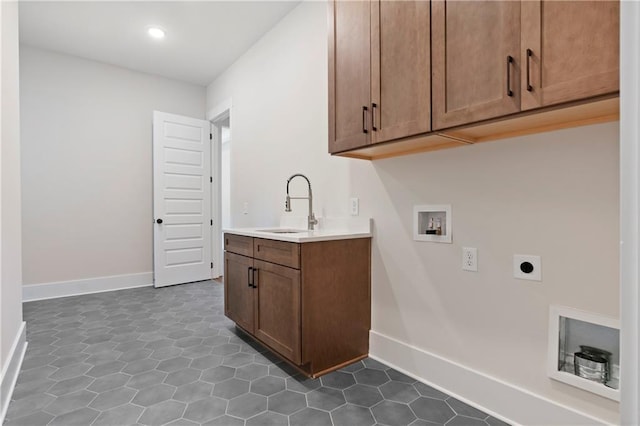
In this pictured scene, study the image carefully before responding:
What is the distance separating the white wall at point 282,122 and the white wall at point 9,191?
77.0 inches

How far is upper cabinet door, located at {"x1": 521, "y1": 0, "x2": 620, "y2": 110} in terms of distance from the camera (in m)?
1.03

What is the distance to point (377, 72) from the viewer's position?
1.78 meters

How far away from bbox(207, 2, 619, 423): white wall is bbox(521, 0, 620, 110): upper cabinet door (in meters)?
0.34

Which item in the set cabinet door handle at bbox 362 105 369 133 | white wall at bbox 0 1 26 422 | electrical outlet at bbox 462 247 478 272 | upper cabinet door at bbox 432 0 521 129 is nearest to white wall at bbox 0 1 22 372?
white wall at bbox 0 1 26 422

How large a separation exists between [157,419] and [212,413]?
255 millimetres

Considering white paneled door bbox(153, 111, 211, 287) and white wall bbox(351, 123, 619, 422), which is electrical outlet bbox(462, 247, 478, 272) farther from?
white paneled door bbox(153, 111, 211, 287)

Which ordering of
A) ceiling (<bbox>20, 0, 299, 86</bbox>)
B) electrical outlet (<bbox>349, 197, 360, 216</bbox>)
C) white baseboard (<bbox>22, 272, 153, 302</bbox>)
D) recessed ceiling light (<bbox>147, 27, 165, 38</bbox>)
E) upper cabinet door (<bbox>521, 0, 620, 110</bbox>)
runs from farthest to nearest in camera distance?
white baseboard (<bbox>22, 272, 153, 302</bbox>) → recessed ceiling light (<bbox>147, 27, 165, 38</bbox>) → ceiling (<bbox>20, 0, 299, 86</bbox>) → electrical outlet (<bbox>349, 197, 360, 216</bbox>) → upper cabinet door (<bbox>521, 0, 620, 110</bbox>)

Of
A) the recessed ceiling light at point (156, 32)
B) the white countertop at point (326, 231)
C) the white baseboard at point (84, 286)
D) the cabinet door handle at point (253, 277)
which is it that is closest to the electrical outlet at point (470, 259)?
the white countertop at point (326, 231)

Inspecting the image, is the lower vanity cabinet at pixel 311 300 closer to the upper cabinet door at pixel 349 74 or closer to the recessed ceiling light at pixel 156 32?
the upper cabinet door at pixel 349 74

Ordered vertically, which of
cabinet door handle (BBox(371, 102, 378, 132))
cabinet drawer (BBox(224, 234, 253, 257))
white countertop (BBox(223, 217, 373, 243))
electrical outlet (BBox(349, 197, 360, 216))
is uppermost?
cabinet door handle (BBox(371, 102, 378, 132))

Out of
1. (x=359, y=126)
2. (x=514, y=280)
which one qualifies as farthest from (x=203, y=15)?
(x=514, y=280)

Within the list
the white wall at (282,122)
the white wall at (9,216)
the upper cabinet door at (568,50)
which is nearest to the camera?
the upper cabinet door at (568,50)

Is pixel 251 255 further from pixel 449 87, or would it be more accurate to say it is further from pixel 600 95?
pixel 600 95

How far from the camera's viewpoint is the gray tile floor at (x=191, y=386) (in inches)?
→ 62.6
